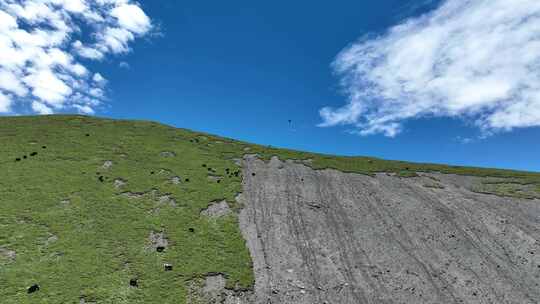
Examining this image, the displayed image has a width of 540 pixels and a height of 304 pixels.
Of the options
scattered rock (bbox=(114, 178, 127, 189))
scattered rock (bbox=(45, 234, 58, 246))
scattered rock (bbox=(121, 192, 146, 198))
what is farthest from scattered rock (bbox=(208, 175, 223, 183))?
scattered rock (bbox=(45, 234, 58, 246))

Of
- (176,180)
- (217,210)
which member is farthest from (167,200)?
(217,210)

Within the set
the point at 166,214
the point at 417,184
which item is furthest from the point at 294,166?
the point at 166,214

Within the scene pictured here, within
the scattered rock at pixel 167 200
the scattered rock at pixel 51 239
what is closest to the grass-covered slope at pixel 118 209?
the scattered rock at pixel 51 239

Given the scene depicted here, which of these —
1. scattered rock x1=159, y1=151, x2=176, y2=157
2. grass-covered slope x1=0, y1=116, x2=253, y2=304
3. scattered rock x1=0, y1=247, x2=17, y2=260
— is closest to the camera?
grass-covered slope x1=0, y1=116, x2=253, y2=304

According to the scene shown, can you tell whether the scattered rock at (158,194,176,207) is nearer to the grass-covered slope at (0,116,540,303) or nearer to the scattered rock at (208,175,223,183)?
the grass-covered slope at (0,116,540,303)

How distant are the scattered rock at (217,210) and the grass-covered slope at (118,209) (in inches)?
28.5

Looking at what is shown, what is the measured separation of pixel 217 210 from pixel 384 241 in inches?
721

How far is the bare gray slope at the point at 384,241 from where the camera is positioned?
1038 inches

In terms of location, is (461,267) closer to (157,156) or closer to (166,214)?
(166,214)

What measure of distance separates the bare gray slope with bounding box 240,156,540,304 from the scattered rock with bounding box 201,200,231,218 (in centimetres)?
216

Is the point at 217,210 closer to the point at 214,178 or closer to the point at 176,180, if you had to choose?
the point at 214,178

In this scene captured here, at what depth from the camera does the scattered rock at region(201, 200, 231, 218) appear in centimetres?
3616

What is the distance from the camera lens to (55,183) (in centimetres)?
3781

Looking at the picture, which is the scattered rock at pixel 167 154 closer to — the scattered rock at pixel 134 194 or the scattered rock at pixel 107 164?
the scattered rock at pixel 107 164
